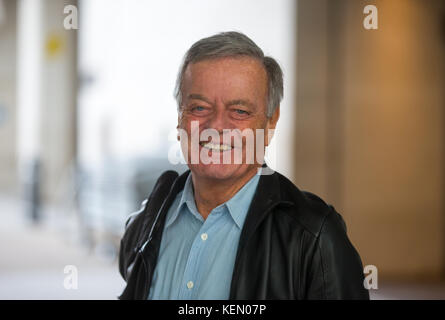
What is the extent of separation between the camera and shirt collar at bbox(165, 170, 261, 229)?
0.93 metres

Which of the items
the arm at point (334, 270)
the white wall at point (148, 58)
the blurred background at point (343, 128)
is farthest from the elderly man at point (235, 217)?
the blurred background at point (343, 128)

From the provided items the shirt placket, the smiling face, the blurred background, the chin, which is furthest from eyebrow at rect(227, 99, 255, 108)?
the blurred background

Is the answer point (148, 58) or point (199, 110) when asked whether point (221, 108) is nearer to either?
point (199, 110)

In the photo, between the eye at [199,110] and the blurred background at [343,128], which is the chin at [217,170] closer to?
the eye at [199,110]

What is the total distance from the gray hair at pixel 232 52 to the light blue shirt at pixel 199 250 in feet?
0.56

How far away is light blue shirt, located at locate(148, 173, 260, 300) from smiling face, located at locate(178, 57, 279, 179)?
7cm

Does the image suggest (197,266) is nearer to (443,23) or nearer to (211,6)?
(211,6)

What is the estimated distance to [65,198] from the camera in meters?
7.73

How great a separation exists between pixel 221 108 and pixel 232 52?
95 mm

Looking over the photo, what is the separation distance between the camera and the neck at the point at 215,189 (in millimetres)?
957

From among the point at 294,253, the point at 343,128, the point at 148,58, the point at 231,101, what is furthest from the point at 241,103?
the point at 343,128

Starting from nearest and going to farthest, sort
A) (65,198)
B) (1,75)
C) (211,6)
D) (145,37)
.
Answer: (211,6), (145,37), (65,198), (1,75)
